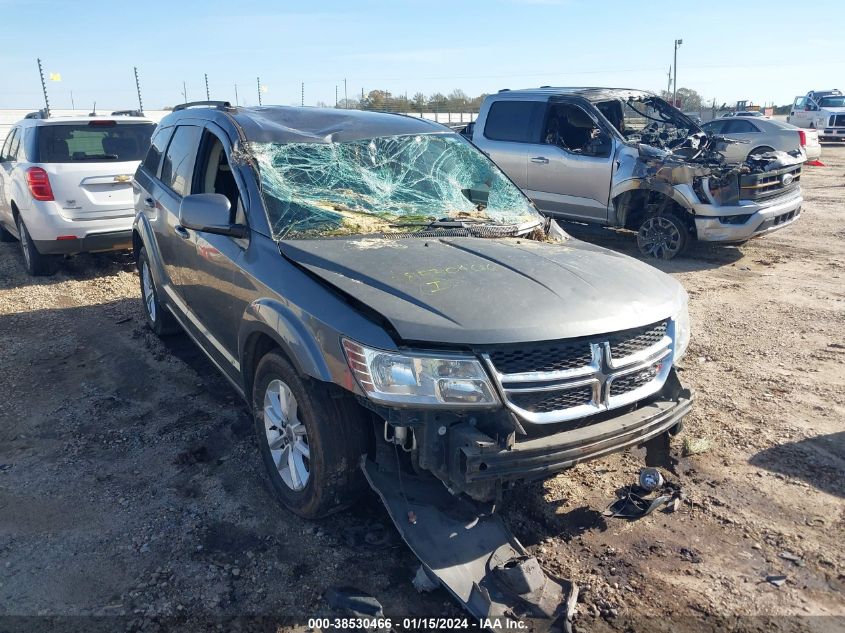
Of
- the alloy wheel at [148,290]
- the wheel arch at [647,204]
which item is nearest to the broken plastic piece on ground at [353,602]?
the alloy wheel at [148,290]

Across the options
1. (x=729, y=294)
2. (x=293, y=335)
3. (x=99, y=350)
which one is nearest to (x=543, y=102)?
(x=729, y=294)

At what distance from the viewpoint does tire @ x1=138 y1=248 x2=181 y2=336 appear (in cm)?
557

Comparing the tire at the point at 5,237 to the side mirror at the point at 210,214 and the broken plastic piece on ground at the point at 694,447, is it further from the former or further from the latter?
the broken plastic piece on ground at the point at 694,447

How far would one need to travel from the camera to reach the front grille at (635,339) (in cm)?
284

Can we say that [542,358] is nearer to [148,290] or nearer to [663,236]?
[148,290]

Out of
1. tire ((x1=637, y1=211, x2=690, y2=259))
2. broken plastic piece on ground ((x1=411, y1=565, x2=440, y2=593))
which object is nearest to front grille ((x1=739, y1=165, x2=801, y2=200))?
tire ((x1=637, y1=211, x2=690, y2=259))

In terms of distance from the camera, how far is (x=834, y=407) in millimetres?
4441

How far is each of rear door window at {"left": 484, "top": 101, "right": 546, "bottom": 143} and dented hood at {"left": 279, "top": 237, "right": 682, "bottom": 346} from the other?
19.8ft

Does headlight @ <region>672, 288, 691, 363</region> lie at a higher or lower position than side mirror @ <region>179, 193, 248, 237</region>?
lower

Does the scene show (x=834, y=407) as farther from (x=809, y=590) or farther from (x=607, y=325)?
(x=607, y=325)

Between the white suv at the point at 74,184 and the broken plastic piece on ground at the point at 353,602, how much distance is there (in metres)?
6.28

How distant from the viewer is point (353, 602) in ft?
8.54

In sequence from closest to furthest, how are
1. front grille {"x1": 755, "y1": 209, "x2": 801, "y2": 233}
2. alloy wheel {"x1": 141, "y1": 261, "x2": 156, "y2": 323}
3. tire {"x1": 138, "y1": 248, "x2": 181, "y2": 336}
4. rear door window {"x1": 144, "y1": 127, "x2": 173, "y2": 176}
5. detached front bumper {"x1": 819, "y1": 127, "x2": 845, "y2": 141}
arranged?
rear door window {"x1": 144, "y1": 127, "x2": 173, "y2": 176} < tire {"x1": 138, "y1": 248, "x2": 181, "y2": 336} < alloy wheel {"x1": 141, "y1": 261, "x2": 156, "y2": 323} < front grille {"x1": 755, "y1": 209, "x2": 801, "y2": 233} < detached front bumper {"x1": 819, "y1": 127, "x2": 845, "y2": 141}

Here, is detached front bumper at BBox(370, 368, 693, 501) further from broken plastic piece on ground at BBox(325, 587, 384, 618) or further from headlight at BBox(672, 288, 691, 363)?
headlight at BBox(672, 288, 691, 363)
